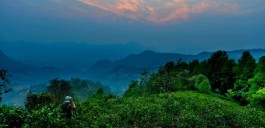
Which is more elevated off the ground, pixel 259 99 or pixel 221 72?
pixel 221 72

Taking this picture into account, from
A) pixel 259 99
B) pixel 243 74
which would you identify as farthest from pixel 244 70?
pixel 259 99

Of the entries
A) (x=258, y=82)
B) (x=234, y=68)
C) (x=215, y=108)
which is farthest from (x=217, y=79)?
(x=215, y=108)

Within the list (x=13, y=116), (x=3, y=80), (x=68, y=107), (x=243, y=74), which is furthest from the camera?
(x=243, y=74)

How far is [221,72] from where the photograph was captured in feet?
250

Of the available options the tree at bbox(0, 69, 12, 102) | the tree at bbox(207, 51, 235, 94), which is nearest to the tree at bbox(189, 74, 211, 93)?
the tree at bbox(207, 51, 235, 94)

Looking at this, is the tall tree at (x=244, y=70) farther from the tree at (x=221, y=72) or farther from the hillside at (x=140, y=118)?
the hillside at (x=140, y=118)

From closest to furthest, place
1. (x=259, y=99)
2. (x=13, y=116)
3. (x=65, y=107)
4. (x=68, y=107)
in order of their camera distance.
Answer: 1. (x=13, y=116)
2. (x=68, y=107)
3. (x=65, y=107)
4. (x=259, y=99)

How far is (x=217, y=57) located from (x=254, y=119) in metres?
53.4

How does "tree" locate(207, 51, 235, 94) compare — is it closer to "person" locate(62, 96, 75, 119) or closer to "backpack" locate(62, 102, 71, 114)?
"person" locate(62, 96, 75, 119)

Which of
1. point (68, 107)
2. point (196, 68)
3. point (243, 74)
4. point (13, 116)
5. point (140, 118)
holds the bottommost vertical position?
point (140, 118)

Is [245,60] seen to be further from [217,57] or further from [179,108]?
[179,108]

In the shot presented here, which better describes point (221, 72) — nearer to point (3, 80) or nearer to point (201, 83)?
point (201, 83)

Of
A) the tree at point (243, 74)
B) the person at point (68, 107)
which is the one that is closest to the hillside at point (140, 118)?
the person at point (68, 107)

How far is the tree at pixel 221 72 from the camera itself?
2923 inches
